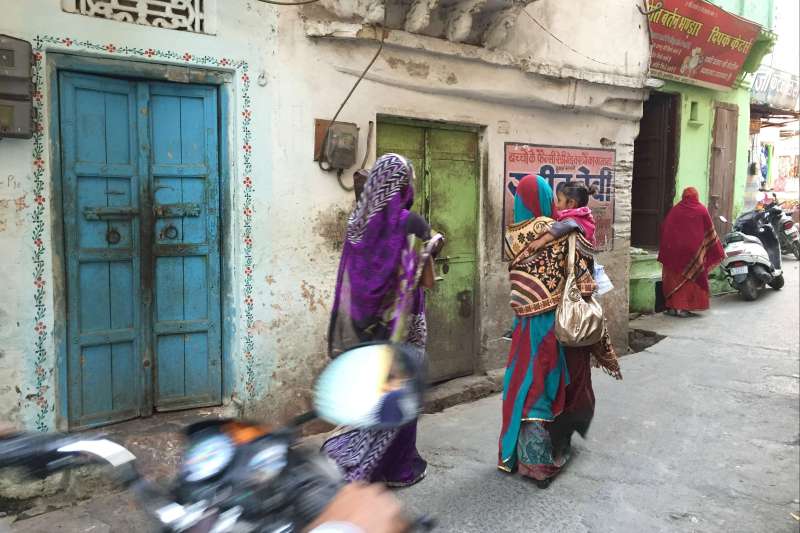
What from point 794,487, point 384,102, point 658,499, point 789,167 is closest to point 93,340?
point 384,102

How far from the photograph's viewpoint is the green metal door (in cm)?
516

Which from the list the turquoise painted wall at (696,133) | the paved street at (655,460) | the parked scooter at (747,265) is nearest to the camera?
the paved street at (655,460)

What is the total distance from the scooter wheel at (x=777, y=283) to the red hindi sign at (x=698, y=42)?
298cm

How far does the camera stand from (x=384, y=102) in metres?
4.73

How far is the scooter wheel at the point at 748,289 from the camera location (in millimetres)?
9391

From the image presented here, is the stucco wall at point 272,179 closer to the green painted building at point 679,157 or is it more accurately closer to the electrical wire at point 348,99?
the electrical wire at point 348,99

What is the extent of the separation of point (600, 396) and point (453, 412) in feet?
3.97

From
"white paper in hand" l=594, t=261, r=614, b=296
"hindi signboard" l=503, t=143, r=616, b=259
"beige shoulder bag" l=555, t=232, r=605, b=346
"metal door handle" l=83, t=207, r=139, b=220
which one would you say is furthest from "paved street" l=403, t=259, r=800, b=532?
"metal door handle" l=83, t=207, r=139, b=220

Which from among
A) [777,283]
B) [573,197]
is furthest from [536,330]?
[777,283]

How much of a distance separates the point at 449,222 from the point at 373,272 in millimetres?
2512

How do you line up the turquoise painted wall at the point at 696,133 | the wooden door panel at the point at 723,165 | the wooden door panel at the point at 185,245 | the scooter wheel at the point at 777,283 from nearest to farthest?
the wooden door panel at the point at 185,245, the turquoise painted wall at the point at 696,133, the wooden door panel at the point at 723,165, the scooter wheel at the point at 777,283

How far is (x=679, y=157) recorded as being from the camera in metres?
9.20

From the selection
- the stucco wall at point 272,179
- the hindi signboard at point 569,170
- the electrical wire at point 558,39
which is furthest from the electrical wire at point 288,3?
the electrical wire at point 558,39

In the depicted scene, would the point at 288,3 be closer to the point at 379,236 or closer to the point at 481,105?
the point at 481,105
